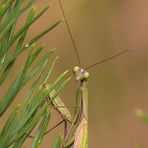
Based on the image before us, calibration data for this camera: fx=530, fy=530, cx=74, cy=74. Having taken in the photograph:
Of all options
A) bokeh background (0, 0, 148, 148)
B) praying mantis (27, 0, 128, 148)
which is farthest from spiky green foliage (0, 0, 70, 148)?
bokeh background (0, 0, 148, 148)

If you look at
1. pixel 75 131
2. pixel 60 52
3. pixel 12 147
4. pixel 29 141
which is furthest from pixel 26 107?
pixel 60 52

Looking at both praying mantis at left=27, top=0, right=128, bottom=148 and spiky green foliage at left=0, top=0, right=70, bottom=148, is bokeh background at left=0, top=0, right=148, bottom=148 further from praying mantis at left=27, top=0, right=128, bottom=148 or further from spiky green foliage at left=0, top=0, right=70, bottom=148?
spiky green foliage at left=0, top=0, right=70, bottom=148

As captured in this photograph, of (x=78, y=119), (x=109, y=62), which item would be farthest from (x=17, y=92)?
(x=109, y=62)

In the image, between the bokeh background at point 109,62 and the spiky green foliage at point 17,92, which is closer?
the spiky green foliage at point 17,92

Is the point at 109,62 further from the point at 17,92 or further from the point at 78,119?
the point at 17,92

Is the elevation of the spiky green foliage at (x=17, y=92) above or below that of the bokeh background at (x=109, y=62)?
below

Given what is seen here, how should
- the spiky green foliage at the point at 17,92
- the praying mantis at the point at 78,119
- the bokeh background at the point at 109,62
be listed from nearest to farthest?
the spiky green foliage at the point at 17,92 → the praying mantis at the point at 78,119 → the bokeh background at the point at 109,62

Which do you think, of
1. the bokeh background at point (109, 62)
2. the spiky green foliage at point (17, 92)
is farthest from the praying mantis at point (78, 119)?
the bokeh background at point (109, 62)

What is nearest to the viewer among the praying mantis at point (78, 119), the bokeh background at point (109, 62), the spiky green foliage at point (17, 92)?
the spiky green foliage at point (17, 92)

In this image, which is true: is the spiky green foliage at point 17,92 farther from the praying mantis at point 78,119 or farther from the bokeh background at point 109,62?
the bokeh background at point 109,62
